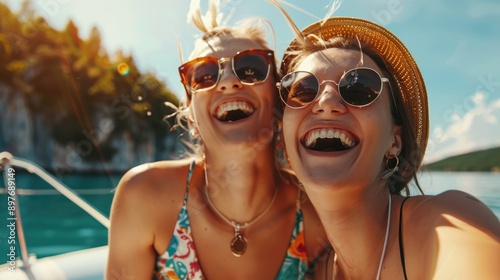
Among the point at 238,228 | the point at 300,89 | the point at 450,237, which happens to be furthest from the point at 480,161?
the point at 450,237

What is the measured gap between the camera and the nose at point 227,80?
182cm

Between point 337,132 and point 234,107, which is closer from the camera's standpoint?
point 337,132

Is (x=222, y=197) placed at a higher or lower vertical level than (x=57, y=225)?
lower

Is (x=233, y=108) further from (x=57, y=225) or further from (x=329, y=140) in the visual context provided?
(x=57, y=225)

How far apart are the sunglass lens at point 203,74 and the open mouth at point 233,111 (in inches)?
4.7

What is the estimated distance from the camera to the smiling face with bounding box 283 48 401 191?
1310 mm

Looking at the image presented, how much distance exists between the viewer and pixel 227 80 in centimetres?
182

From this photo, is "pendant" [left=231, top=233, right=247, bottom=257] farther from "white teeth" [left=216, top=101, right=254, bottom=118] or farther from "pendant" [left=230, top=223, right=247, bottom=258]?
"white teeth" [left=216, top=101, right=254, bottom=118]

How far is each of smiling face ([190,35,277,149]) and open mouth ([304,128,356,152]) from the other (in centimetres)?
42

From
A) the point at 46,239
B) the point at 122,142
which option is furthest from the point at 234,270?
the point at 122,142

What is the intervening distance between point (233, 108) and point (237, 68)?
18 centimetres

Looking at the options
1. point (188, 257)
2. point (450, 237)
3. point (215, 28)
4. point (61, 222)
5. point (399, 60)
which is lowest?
point (450, 237)

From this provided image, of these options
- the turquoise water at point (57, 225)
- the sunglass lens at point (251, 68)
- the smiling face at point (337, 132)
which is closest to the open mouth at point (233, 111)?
the sunglass lens at point (251, 68)

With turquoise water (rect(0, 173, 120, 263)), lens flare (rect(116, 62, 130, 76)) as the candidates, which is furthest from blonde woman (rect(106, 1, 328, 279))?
lens flare (rect(116, 62, 130, 76))
